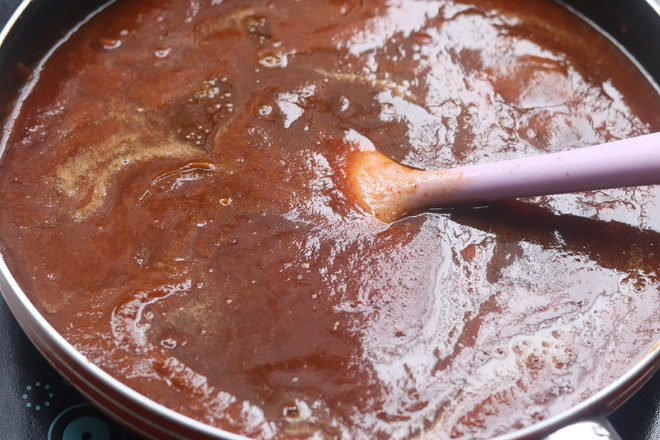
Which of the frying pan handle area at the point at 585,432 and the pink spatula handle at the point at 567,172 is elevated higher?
the pink spatula handle at the point at 567,172

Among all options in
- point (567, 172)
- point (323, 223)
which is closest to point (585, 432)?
point (567, 172)

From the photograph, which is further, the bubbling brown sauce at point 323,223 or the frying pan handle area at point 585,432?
the bubbling brown sauce at point 323,223

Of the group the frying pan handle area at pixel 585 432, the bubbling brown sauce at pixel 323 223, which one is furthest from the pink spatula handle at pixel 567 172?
the frying pan handle area at pixel 585 432

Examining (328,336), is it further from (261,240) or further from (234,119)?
(234,119)

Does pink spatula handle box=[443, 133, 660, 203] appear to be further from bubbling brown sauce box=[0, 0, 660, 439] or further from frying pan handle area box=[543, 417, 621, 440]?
frying pan handle area box=[543, 417, 621, 440]

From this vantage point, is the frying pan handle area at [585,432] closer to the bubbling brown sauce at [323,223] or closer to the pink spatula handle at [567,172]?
the bubbling brown sauce at [323,223]

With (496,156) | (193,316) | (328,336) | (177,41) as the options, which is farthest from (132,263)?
(496,156)
